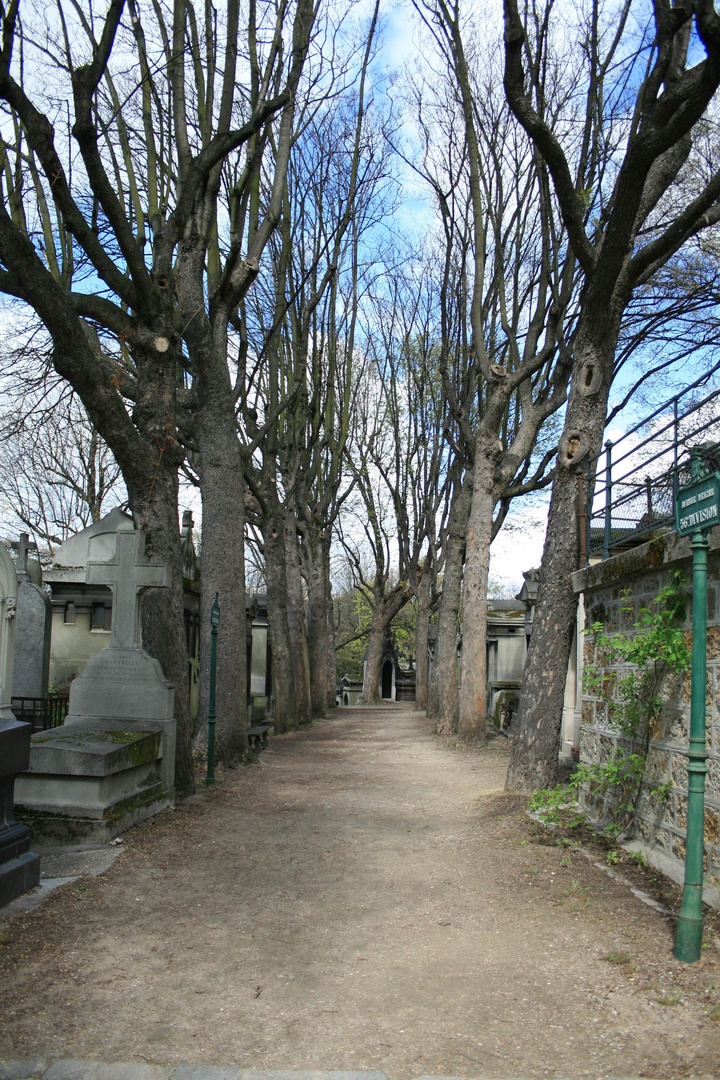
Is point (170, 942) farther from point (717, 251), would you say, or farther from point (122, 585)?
point (717, 251)

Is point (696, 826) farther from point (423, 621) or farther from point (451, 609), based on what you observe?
point (423, 621)

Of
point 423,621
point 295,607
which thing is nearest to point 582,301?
point 295,607

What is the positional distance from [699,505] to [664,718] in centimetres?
205

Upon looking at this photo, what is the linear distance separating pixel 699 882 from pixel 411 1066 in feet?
5.71

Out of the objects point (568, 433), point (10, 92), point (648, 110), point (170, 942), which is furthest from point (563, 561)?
point (10, 92)

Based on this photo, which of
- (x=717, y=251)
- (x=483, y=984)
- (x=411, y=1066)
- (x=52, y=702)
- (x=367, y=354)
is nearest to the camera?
(x=411, y=1066)

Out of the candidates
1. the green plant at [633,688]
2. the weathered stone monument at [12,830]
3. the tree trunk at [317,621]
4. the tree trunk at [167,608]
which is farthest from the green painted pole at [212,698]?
the tree trunk at [317,621]

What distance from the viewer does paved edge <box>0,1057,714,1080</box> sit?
10.0ft

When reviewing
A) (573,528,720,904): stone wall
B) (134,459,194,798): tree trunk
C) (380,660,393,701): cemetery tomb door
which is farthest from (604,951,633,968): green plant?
(380,660,393,701): cemetery tomb door

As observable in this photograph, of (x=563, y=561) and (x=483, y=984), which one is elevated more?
(x=563, y=561)

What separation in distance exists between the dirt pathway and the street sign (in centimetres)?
213

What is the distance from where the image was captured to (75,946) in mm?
4289

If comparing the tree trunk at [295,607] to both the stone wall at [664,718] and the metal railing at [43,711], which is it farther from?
the stone wall at [664,718]

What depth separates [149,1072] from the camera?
3.10 meters
